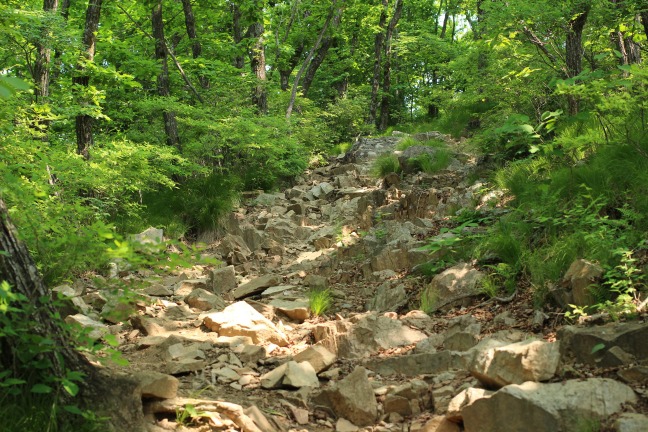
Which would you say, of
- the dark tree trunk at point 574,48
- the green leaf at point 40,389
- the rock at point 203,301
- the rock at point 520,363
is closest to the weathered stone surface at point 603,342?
the rock at point 520,363

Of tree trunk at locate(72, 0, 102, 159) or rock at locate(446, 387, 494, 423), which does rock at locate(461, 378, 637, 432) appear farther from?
tree trunk at locate(72, 0, 102, 159)

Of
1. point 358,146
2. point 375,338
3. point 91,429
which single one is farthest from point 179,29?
point 91,429

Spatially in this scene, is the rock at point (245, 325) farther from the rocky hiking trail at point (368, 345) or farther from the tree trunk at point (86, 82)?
the tree trunk at point (86, 82)

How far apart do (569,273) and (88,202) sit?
6.69m

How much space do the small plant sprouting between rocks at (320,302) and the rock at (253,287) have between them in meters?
0.82

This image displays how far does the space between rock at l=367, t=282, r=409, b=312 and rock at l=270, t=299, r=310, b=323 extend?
704 mm

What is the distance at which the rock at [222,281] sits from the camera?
6.98 meters

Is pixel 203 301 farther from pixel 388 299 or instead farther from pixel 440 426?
pixel 440 426

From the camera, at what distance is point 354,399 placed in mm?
3641

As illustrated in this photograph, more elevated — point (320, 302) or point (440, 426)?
point (440, 426)

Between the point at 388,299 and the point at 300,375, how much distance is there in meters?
2.00

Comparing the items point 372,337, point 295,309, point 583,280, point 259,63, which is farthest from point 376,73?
point 583,280

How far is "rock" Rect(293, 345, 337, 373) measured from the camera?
438 cm

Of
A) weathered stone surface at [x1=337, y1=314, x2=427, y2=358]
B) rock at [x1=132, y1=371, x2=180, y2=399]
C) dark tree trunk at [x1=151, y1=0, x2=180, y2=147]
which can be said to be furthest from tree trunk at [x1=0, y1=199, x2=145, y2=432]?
dark tree trunk at [x1=151, y1=0, x2=180, y2=147]
